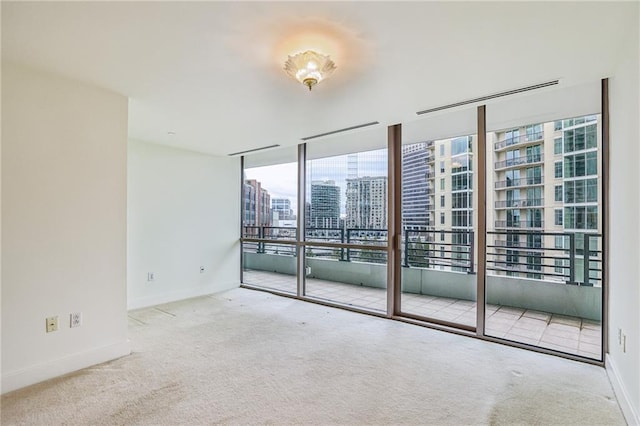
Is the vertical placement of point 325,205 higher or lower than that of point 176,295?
Result: higher

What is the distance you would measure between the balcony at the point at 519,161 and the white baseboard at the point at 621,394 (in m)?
1.76

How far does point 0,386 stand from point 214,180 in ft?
12.3

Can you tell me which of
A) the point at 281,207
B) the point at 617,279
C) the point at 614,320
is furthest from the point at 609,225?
the point at 281,207

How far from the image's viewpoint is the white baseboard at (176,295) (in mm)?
4430

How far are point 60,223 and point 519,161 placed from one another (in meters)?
4.11

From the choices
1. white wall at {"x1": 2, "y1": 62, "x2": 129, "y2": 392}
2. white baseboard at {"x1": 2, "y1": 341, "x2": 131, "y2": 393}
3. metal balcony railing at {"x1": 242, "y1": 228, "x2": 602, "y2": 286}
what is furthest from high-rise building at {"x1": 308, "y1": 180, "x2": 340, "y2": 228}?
white baseboard at {"x1": 2, "y1": 341, "x2": 131, "y2": 393}

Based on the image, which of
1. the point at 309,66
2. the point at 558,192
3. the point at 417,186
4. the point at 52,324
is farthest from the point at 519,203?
the point at 52,324

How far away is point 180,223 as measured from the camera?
16.4ft

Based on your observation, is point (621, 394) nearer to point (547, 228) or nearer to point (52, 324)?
point (547, 228)

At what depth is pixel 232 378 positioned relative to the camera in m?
2.47

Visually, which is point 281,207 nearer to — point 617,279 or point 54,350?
point 54,350

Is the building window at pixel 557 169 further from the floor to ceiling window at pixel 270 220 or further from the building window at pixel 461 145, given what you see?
the floor to ceiling window at pixel 270 220

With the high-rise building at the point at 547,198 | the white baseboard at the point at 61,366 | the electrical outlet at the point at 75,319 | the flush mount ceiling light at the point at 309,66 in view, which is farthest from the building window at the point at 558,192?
the electrical outlet at the point at 75,319

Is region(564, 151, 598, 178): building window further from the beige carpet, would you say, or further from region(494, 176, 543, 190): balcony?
the beige carpet
